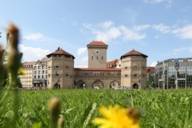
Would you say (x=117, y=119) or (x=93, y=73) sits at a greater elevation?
(x=93, y=73)

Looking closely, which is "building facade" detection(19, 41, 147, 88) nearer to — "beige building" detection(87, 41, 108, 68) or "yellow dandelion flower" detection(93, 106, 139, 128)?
"beige building" detection(87, 41, 108, 68)

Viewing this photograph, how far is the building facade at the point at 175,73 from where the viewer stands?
4336 inches

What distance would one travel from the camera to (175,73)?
Result: 4437 inches

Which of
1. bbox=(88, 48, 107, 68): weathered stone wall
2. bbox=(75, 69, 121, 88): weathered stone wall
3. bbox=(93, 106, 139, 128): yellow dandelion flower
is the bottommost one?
bbox=(93, 106, 139, 128): yellow dandelion flower

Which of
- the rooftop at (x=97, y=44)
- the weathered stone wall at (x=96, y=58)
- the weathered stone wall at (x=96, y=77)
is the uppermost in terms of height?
the rooftop at (x=97, y=44)

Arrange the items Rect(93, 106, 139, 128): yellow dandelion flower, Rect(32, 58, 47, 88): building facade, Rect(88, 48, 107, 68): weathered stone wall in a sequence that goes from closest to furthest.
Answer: Rect(93, 106, 139, 128): yellow dandelion flower → Rect(88, 48, 107, 68): weathered stone wall → Rect(32, 58, 47, 88): building facade

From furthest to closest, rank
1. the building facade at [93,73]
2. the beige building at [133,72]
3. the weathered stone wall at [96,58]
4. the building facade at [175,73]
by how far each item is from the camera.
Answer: the weathered stone wall at [96,58] < the beige building at [133,72] < the building facade at [93,73] < the building facade at [175,73]

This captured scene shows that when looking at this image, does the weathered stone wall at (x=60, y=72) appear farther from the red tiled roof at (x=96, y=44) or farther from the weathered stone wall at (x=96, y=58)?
the red tiled roof at (x=96, y=44)

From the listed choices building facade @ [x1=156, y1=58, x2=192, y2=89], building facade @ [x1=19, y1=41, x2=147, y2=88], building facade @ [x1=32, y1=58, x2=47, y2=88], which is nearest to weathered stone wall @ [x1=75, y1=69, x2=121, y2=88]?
building facade @ [x1=19, y1=41, x2=147, y2=88]

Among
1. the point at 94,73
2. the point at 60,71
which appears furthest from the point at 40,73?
the point at 94,73

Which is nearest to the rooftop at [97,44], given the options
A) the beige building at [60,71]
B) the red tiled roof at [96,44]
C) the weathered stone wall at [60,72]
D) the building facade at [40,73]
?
the red tiled roof at [96,44]

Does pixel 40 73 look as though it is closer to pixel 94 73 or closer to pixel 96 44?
pixel 96 44

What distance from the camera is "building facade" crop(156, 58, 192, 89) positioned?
361 ft

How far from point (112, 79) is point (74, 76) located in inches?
462
